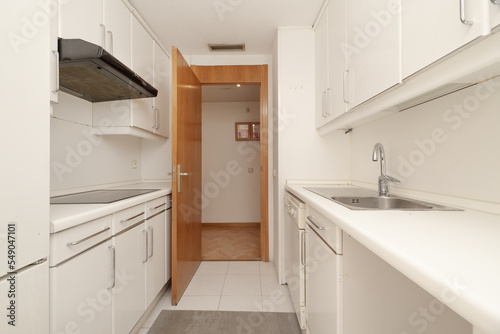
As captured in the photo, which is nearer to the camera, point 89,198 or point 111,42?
point 89,198

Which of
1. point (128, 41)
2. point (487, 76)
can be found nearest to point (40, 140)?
point (128, 41)

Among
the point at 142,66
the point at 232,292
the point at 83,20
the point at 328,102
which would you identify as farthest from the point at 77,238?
the point at 328,102

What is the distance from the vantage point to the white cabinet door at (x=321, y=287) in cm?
97

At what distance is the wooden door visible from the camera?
185cm

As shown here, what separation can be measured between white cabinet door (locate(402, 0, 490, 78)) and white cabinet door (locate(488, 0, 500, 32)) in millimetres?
17

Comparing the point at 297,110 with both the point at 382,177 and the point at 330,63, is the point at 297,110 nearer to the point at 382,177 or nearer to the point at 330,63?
the point at 330,63

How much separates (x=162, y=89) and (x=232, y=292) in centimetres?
206

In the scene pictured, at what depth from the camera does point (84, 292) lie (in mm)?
1038

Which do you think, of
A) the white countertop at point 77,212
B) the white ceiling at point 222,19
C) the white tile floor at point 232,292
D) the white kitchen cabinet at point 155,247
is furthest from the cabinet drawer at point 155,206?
the white ceiling at point 222,19

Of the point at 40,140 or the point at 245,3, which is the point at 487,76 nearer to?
the point at 40,140

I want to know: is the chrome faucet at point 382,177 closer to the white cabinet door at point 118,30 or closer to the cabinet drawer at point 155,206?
the cabinet drawer at point 155,206

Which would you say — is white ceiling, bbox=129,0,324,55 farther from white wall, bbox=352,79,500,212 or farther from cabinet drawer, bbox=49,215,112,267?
cabinet drawer, bbox=49,215,112,267

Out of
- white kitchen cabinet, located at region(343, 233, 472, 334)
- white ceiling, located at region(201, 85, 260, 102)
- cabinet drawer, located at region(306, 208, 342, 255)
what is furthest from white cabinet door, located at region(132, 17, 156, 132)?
white kitchen cabinet, located at region(343, 233, 472, 334)

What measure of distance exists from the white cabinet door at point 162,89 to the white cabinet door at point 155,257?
36.9 inches
